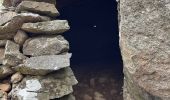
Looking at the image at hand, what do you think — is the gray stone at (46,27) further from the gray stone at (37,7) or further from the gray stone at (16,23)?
the gray stone at (37,7)

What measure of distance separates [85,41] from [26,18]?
231 cm

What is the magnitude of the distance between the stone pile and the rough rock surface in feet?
2.77

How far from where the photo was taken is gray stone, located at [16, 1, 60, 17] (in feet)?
13.5

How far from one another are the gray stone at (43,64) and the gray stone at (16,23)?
524 millimetres

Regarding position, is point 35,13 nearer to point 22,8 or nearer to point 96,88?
point 22,8

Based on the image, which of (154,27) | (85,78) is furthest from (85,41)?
(154,27)

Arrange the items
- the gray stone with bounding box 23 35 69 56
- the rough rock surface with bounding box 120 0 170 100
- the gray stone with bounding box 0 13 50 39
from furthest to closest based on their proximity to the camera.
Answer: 1. the gray stone with bounding box 0 13 50 39
2. the gray stone with bounding box 23 35 69 56
3. the rough rock surface with bounding box 120 0 170 100

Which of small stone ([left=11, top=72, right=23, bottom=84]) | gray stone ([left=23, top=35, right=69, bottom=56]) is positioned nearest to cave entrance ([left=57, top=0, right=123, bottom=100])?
gray stone ([left=23, top=35, right=69, bottom=56])

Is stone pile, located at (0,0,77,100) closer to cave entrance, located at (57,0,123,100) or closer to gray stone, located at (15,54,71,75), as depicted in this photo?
gray stone, located at (15,54,71,75)

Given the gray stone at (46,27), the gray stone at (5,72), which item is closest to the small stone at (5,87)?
the gray stone at (5,72)

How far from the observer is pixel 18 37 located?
402cm

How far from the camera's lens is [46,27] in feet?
12.8

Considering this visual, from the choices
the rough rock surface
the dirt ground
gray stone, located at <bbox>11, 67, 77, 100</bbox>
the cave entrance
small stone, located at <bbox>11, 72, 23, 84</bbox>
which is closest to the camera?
the rough rock surface

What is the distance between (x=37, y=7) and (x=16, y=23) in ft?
1.11
